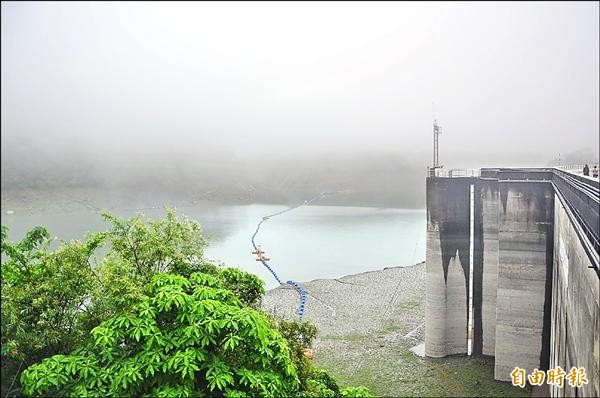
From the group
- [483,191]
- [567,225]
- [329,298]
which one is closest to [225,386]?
[567,225]

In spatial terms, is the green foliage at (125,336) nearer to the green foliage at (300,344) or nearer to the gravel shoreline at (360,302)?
the green foliage at (300,344)

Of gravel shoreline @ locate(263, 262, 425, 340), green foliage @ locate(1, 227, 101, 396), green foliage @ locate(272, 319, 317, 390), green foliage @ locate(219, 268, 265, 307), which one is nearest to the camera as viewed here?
green foliage @ locate(1, 227, 101, 396)

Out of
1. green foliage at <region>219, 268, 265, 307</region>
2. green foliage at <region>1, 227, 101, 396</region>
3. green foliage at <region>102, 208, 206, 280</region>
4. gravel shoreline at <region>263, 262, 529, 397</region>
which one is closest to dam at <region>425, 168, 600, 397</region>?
gravel shoreline at <region>263, 262, 529, 397</region>

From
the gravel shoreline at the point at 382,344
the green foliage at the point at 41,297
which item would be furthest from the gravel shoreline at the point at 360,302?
the green foliage at the point at 41,297

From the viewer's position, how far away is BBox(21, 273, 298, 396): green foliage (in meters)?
5.15

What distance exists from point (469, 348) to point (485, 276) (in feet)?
9.88

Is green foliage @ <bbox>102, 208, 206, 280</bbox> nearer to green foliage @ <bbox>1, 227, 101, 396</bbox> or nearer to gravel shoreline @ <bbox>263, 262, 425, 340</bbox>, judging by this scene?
green foliage @ <bbox>1, 227, 101, 396</bbox>

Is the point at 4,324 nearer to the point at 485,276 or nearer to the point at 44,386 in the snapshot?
the point at 44,386

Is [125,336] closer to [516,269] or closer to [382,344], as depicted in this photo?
[516,269]

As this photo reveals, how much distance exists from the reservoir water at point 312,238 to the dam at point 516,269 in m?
11.7

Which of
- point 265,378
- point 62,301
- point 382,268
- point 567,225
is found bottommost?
point 382,268

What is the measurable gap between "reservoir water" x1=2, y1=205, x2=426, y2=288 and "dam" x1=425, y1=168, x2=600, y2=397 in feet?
38.2

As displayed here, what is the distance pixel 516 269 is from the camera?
49.0ft

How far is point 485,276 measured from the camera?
1792cm
